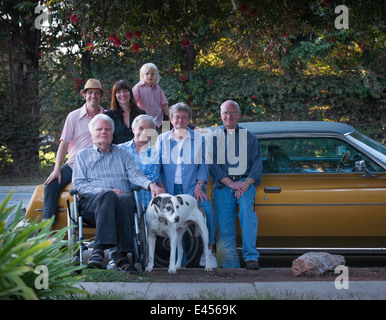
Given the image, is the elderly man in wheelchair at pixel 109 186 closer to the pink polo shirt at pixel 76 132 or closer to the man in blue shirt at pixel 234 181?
the man in blue shirt at pixel 234 181

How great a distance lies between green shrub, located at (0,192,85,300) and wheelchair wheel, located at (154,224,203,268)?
8.38 feet

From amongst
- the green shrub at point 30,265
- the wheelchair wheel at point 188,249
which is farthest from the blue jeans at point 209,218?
the green shrub at point 30,265

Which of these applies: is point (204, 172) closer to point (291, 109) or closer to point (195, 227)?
point (195, 227)

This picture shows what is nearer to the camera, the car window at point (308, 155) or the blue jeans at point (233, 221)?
the blue jeans at point (233, 221)

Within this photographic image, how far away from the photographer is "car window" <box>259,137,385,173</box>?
22.3ft

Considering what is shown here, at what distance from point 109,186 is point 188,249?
47.0 inches

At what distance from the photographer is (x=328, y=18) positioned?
6340 mm

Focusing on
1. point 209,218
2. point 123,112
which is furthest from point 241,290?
point 123,112

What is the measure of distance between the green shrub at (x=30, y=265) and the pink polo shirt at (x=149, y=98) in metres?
3.92

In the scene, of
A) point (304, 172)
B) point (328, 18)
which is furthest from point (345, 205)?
point (328, 18)

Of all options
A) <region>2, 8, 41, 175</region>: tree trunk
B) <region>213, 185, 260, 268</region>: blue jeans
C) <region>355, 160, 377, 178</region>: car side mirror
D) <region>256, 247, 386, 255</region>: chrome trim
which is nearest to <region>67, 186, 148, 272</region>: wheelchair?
<region>213, 185, 260, 268</region>: blue jeans

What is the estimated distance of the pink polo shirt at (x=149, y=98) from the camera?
776 centimetres

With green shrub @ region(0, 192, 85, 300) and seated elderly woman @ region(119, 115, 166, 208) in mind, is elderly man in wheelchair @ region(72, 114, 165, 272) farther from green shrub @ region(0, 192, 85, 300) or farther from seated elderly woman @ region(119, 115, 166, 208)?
green shrub @ region(0, 192, 85, 300)

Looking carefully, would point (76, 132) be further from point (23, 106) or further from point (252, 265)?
point (23, 106)
